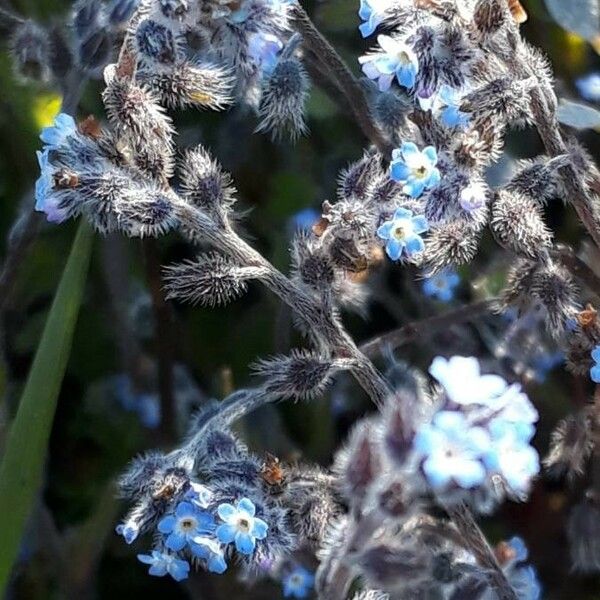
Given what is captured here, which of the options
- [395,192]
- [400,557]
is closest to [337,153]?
[395,192]

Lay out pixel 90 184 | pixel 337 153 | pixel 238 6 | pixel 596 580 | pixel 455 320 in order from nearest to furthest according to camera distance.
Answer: pixel 90 184, pixel 238 6, pixel 455 320, pixel 596 580, pixel 337 153

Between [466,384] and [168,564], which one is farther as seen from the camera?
[168,564]

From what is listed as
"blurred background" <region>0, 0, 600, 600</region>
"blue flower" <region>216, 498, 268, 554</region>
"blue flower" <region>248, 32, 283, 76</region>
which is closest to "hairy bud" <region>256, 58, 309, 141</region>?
"blue flower" <region>248, 32, 283, 76</region>

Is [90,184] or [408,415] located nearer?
[408,415]

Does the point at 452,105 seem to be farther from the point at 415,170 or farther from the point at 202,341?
the point at 202,341

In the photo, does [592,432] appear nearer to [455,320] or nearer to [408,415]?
[455,320]

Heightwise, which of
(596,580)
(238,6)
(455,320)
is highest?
(238,6)

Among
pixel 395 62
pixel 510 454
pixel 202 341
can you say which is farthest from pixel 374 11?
pixel 202 341
